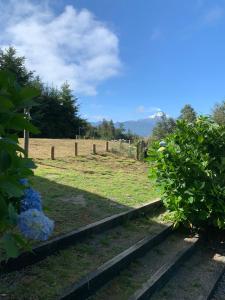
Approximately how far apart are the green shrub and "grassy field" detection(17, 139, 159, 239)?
163cm

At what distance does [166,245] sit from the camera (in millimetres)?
5934

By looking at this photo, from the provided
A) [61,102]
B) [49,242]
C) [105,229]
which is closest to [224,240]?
[105,229]

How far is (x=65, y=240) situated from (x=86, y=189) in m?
3.25

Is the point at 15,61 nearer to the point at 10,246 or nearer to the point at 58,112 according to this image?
the point at 58,112

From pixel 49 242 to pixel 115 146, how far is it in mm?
12421

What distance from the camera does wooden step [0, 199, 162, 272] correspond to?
383 cm

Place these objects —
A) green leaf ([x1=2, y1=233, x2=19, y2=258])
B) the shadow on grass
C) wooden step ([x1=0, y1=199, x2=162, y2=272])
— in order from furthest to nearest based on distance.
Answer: the shadow on grass → wooden step ([x1=0, y1=199, x2=162, y2=272]) → green leaf ([x1=2, y1=233, x2=19, y2=258])

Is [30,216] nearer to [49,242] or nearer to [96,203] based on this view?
[49,242]

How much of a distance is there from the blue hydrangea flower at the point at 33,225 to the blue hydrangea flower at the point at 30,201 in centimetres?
9

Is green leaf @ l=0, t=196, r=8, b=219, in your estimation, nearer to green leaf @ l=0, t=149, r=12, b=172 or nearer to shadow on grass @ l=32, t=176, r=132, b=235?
green leaf @ l=0, t=149, r=12, b=172

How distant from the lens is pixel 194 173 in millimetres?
6402

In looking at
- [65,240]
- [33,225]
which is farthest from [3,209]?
[65,240]

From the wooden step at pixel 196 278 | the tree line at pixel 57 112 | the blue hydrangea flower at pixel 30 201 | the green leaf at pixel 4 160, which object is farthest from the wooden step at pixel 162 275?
the tree line at pixel 57 112

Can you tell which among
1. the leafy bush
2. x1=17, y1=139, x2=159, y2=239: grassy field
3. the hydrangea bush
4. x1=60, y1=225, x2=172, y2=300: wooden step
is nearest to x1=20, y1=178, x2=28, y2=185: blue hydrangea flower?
the hydrangea bush
